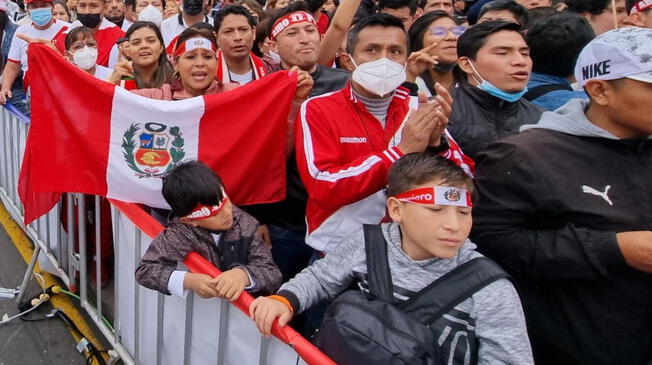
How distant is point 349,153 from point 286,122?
651 mm

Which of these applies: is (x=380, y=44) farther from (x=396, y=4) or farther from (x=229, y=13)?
(x=396, y=4)

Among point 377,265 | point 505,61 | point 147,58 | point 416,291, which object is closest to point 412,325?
point 416,291

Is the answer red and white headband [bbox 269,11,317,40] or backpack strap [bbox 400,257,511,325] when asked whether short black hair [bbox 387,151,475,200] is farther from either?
red and white headband [bbox 269,11,317,40]

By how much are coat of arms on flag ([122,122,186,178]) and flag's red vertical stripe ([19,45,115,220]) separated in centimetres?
14

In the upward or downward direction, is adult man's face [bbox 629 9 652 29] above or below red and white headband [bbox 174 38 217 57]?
above

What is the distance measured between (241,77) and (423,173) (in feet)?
8.22

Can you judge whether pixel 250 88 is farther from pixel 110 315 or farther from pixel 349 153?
pixel 110 315

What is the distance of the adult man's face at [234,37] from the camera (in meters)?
4.18

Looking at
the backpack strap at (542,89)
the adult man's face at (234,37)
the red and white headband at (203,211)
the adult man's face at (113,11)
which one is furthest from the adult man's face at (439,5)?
the adult man's face at (113,11)

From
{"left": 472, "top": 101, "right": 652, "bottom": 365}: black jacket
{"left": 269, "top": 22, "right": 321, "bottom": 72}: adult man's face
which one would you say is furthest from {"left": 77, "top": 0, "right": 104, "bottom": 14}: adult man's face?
{"left": 472, "top": 101, "right": 652, "bottom": 365}: black jacket

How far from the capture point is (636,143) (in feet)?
6.62

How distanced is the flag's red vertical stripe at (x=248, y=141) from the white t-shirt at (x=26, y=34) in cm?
400

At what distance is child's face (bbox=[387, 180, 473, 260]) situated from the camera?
6.34 ft

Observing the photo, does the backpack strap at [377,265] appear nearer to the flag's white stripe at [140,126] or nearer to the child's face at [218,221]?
the child's face at [218,221]
